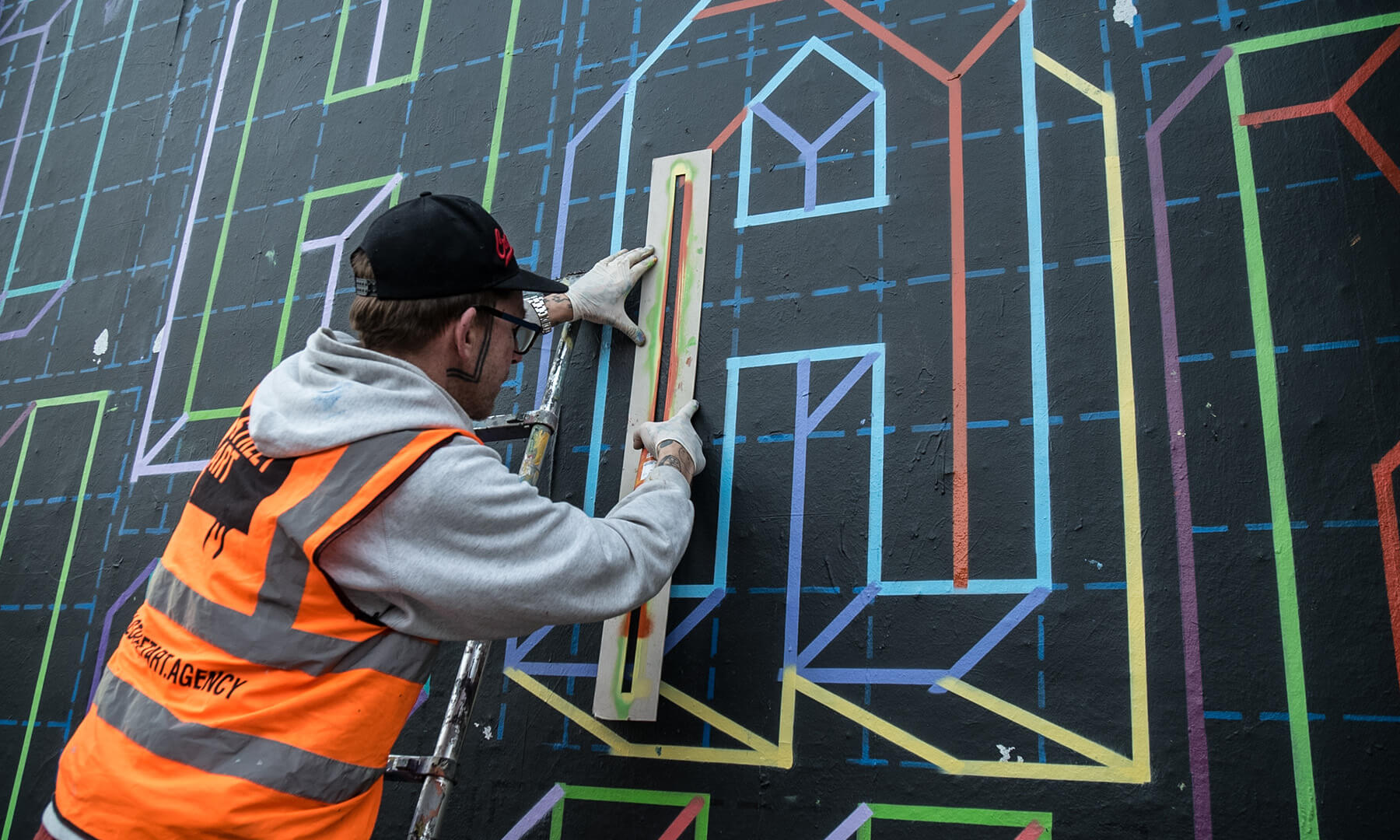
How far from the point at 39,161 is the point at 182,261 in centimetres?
109

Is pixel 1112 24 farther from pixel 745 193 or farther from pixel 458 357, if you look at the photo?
pixel 458 357

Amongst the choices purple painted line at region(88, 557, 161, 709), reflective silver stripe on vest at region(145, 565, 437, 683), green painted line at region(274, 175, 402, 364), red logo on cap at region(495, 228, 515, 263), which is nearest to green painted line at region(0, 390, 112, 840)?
purple painted line at region(88, 557, 161, 709)

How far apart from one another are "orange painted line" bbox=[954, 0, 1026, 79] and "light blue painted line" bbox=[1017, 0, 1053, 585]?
2 centimetres

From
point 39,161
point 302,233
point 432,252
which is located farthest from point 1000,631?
point 39,161

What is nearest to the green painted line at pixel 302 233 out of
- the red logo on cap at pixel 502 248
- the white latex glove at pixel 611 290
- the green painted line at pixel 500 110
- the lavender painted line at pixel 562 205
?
the green painted line at pixel 500 110

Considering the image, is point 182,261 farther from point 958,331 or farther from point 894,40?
point 958,331

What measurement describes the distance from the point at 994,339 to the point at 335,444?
4.65 ft

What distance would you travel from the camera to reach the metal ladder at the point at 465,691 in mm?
1961

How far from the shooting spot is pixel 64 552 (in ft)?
10.5

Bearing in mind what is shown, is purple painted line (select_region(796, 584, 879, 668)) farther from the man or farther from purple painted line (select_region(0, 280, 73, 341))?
purple painted line (select_region(0, 280, 73, 341))

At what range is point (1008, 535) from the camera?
2109 mm

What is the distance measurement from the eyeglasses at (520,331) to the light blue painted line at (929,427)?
33.9 inches

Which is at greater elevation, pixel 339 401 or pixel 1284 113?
pixel 1284 113

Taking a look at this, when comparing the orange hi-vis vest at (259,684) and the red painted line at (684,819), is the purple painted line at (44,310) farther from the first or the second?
the red painted line at (684,819)
